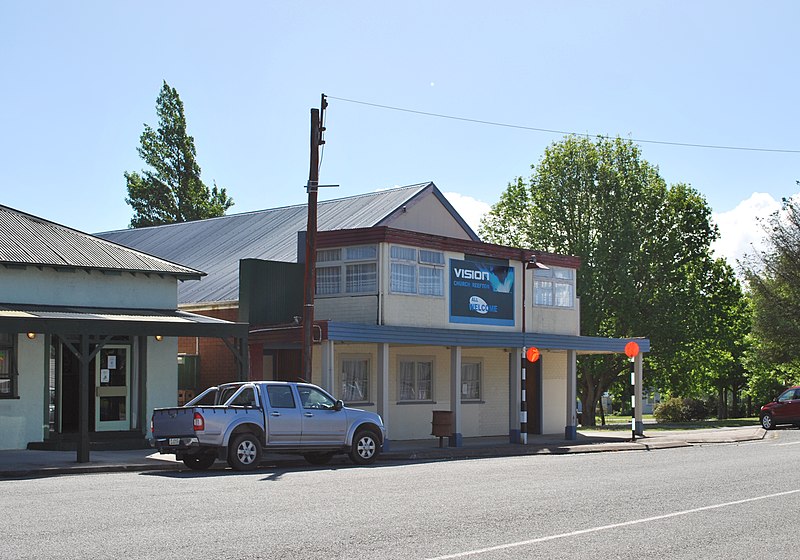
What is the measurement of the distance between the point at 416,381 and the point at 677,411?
106ft

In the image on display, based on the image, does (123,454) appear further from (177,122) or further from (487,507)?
(177,122)

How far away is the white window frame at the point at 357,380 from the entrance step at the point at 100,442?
19.4 feet


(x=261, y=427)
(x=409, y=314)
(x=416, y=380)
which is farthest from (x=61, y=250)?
(x=416, y=380)

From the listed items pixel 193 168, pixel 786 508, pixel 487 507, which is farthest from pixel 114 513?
pixel 193 168

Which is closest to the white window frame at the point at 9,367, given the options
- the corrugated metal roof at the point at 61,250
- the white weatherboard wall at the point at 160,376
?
the corrugated metal roof at the point at 61,250

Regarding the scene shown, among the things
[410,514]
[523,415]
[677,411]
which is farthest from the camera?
[677,411]

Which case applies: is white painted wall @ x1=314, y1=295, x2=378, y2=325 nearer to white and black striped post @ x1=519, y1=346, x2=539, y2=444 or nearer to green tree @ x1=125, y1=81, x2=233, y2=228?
white and black striped post @ x1=519, y1=346, x2=539, y2=444

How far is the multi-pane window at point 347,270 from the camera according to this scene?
28812 mm

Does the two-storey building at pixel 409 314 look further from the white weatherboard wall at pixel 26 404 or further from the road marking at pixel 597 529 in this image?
the road marking at pixel 597 529

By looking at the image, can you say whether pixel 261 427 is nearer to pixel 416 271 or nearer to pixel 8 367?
pixel 8 367

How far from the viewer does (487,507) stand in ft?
44.0

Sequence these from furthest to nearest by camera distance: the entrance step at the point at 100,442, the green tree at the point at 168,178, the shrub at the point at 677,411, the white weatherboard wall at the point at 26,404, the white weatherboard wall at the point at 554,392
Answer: the green tree at the point at 168,178, the shrub at the point at 677,411, the white weatherboard wall at the point at 554,392, the entrance step at the point at 100,442, the white weatherboard wall at the point at 26,404

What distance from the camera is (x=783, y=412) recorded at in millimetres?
40281

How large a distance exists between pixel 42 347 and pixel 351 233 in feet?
27.9
